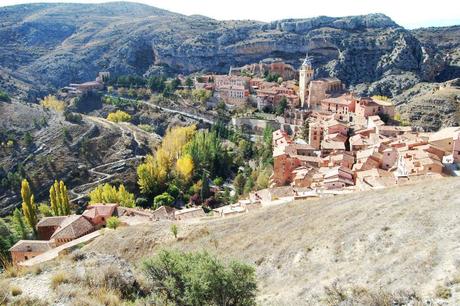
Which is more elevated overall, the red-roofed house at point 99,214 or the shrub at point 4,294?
the shrub at point 4,294

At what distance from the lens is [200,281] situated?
10438 mm

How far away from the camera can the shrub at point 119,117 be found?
74688 mm

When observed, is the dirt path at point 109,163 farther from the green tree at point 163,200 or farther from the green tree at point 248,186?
the green tree at point 248,186

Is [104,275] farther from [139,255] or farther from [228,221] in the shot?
[228,221]

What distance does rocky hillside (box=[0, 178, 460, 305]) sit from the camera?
1091 centimetres

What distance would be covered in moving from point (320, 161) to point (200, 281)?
32998 mm

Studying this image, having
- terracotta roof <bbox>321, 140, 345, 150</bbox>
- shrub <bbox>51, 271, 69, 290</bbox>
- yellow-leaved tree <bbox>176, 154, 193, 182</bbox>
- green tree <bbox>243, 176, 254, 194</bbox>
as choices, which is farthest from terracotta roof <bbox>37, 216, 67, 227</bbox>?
shrub <bbox>51, 271, 69, 290</bbox>

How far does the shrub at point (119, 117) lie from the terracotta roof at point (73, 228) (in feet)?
134

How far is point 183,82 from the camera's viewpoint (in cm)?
9025

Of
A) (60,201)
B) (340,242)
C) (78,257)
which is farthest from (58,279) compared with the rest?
(60,201)

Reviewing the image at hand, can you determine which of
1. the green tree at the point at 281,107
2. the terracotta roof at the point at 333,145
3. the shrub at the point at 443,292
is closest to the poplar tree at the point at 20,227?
the terracotta roof at the point at 333,145

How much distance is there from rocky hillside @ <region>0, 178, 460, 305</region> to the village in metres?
6.63

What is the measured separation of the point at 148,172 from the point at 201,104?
30.7m

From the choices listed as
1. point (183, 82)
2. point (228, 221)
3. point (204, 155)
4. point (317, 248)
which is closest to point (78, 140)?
point (204, 155)
